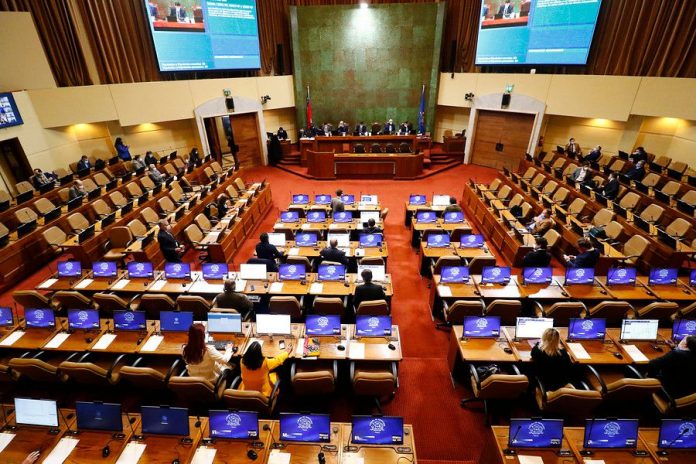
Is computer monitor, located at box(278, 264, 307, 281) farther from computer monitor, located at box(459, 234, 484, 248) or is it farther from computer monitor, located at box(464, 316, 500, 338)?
computer monitor, located at box(459, 234, 484, 248)

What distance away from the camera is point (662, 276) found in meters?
6.38

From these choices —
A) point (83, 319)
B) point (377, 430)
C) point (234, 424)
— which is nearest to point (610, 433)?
point (377, 430)

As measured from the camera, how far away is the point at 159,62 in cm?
1334

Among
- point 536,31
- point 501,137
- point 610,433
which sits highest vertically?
point 536,31

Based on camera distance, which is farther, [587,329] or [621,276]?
[621,276]

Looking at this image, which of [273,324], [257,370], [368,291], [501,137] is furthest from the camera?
[501,137]

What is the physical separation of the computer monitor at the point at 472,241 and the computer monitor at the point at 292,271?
11.3ft

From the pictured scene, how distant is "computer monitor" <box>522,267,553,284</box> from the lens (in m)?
6.45

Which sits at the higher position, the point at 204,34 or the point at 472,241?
the point at 204,34

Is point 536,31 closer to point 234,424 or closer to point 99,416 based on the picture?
point 234,424

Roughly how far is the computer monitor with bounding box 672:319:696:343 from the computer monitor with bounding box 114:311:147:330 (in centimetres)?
759

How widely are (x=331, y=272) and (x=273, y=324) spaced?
1681 mm

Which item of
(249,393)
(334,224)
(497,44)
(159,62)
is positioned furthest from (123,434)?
(497,44)

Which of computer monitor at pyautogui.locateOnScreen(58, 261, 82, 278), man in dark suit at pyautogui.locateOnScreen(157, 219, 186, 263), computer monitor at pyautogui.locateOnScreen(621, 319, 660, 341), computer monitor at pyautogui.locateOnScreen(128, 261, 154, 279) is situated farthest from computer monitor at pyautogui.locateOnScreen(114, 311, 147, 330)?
computer monitor at pyautogui.locateOnScreen(621, 319, 660, 341)
